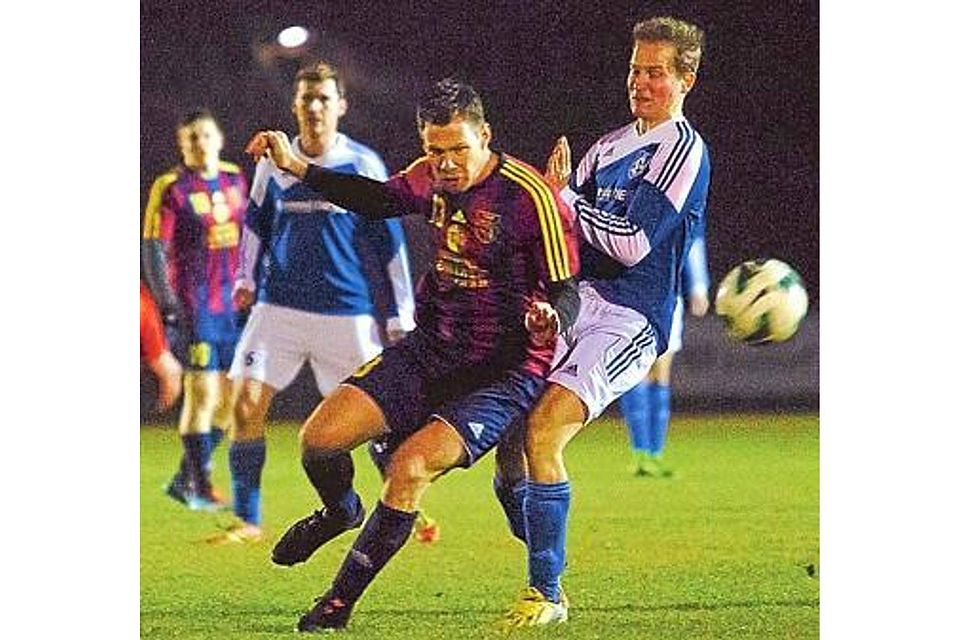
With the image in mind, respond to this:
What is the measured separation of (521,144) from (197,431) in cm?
92

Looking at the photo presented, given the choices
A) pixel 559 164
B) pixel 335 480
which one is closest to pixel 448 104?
pixel 559 164

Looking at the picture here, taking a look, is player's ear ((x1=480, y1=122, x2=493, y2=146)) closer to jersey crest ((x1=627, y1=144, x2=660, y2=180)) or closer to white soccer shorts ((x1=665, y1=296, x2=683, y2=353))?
jersey crest ((x1=627, y1=144, x2=660, y2=180))

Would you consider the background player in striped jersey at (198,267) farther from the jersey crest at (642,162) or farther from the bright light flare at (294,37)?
the jersey crest at (642,162)

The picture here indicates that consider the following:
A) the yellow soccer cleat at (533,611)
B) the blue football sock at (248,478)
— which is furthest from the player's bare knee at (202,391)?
the yellow soccer cleat at (533,611)

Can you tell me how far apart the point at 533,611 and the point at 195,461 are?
2.57 feet

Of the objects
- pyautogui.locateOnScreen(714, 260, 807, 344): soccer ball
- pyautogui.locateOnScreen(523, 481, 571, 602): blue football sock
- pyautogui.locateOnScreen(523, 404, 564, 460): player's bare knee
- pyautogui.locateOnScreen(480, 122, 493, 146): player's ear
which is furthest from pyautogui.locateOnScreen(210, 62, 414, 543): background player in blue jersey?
pyautogui.locateOnScreen(714, 260, 807, 344): soccer ball

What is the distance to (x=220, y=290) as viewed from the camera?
9.82 feet

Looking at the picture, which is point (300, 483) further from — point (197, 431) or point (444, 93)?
point (444, 93)

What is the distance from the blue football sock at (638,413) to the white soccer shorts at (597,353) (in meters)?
0.03

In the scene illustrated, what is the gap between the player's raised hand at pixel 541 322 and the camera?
112 inches

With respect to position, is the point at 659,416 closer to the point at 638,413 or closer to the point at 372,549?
the point at 638,413

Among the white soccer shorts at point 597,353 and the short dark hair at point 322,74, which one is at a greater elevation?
the short dark hair at point 322,74

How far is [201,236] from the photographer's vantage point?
2996 mm
